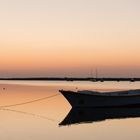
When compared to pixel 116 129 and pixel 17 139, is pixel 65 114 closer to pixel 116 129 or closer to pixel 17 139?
pixel 116 129

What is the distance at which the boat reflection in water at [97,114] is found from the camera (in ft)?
146

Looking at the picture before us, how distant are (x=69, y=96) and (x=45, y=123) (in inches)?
544

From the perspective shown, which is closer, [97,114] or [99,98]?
[97,114]

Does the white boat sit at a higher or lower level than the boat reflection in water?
higher

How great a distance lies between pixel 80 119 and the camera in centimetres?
4562

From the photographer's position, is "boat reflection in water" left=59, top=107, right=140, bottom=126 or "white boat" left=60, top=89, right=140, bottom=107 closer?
"boat reflection in water" left=59, top=107, right=140, bottom=126

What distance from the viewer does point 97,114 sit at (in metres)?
50.5

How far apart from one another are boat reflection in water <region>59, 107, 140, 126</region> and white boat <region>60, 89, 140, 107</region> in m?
0.67

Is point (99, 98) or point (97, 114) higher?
point (99, 98)

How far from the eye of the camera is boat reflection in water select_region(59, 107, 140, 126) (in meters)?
44.6

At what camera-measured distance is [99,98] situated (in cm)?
5362

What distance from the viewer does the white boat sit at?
53.1m

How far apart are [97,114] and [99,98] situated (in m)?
3.66

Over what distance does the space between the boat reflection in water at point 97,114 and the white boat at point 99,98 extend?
671mm
